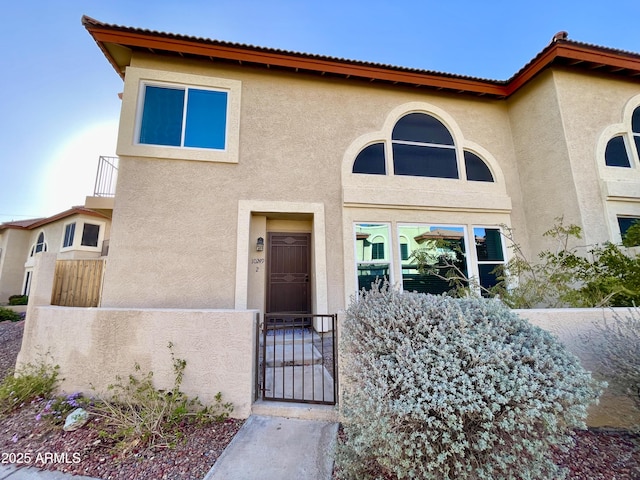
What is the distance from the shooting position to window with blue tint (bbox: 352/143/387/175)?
8031 millimetres

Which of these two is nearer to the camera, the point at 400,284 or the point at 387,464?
the point at 387,464

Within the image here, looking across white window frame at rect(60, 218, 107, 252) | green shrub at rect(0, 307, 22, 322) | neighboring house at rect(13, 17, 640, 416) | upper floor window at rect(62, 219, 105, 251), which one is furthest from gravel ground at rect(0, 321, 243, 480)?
upper floor window at rect(62, 219, 105, 251)

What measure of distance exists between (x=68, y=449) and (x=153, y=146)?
Answer: 6296 millimetres

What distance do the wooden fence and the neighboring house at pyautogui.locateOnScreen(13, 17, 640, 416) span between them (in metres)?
0.32

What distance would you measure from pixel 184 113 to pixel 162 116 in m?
0.57

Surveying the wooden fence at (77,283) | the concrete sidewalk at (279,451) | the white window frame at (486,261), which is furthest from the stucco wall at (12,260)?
the white window frame at (486,261)

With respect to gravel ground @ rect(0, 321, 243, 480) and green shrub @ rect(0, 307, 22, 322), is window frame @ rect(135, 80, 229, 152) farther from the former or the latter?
green shrub @ rect(0, 307, 22, 322)

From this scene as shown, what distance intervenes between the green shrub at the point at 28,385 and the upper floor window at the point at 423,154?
8136mm

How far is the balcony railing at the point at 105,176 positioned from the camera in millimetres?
8211

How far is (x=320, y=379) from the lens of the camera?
4.72m

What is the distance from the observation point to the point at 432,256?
7855mm

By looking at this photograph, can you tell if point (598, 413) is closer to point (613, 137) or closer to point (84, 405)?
point (84, 405)

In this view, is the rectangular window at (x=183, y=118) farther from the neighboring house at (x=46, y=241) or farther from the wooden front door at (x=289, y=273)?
the neighboring house at (x=46, y=241)

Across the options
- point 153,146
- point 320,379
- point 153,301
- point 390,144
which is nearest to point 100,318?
point 153,301
